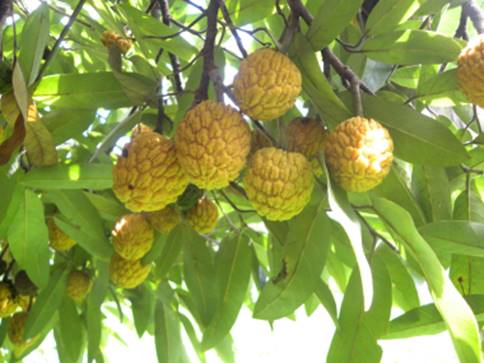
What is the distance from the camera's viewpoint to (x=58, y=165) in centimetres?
120

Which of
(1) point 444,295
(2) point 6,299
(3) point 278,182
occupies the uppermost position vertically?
(3) point 278,182

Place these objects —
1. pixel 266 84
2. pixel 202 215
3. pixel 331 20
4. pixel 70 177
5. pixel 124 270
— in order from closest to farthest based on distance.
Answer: pixel 266 84 < pixel 331 20 < pixel 70 177 < pixel 202 215 < pixel 124 270

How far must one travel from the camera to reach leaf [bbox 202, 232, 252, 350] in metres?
1.44

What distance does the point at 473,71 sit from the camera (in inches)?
39.6

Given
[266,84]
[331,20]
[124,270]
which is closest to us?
[266,84]

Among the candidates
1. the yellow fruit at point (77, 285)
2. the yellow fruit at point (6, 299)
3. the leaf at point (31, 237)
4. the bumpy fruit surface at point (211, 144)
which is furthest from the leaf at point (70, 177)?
the yellow fruit at point (6, 299)

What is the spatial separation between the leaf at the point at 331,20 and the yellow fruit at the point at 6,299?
136 cm

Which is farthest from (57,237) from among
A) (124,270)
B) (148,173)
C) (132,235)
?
(148,173)

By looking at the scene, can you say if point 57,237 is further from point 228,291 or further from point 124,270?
point 228,291

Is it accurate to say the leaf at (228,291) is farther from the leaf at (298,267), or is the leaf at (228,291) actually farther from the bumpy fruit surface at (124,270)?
the leaf at (298,267)

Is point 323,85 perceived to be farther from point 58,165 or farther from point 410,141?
point 58,165

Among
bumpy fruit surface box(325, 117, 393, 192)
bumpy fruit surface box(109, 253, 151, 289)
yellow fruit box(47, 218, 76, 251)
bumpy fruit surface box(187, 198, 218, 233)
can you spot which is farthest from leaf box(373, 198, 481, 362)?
yellow fruit box(47, 218, 76, 251)

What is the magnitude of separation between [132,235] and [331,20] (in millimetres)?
696

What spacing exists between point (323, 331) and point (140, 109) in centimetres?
390
